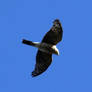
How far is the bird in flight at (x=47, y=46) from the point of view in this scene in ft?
98.1

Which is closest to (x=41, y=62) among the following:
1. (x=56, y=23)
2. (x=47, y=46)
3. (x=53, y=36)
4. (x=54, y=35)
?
(x=47, y=46)

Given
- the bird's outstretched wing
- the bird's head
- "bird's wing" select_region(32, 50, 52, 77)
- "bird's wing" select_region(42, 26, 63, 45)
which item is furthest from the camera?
"bird's wing" select_region(32, 50, 52, 77)

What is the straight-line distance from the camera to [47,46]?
1203 inches

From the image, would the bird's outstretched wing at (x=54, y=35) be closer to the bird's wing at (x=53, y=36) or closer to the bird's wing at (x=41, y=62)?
the bird's wing at (x=53, y=36)

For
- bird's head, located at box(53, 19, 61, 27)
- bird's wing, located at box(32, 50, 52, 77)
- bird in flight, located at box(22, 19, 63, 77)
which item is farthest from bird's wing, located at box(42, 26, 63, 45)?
bird's wing, located at box(32, 50, 52, 77)

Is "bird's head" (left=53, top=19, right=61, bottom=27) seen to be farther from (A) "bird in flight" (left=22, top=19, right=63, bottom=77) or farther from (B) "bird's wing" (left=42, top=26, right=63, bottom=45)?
(B) "bird's wing" (left=42, top=26, right=63, bottom=45)

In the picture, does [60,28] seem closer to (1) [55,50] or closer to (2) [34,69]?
(1) [55,50]

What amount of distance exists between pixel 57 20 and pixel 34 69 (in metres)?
4.53

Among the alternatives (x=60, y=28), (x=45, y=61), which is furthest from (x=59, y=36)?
(x=45, y=61)

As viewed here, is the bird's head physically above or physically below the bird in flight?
above

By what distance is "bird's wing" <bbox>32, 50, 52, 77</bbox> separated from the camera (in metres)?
31.5

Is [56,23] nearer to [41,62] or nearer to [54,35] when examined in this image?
[54,35]

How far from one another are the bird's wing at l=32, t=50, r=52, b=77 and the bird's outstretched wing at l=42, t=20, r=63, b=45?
1306 millimetres

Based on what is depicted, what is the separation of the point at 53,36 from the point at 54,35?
14cm
